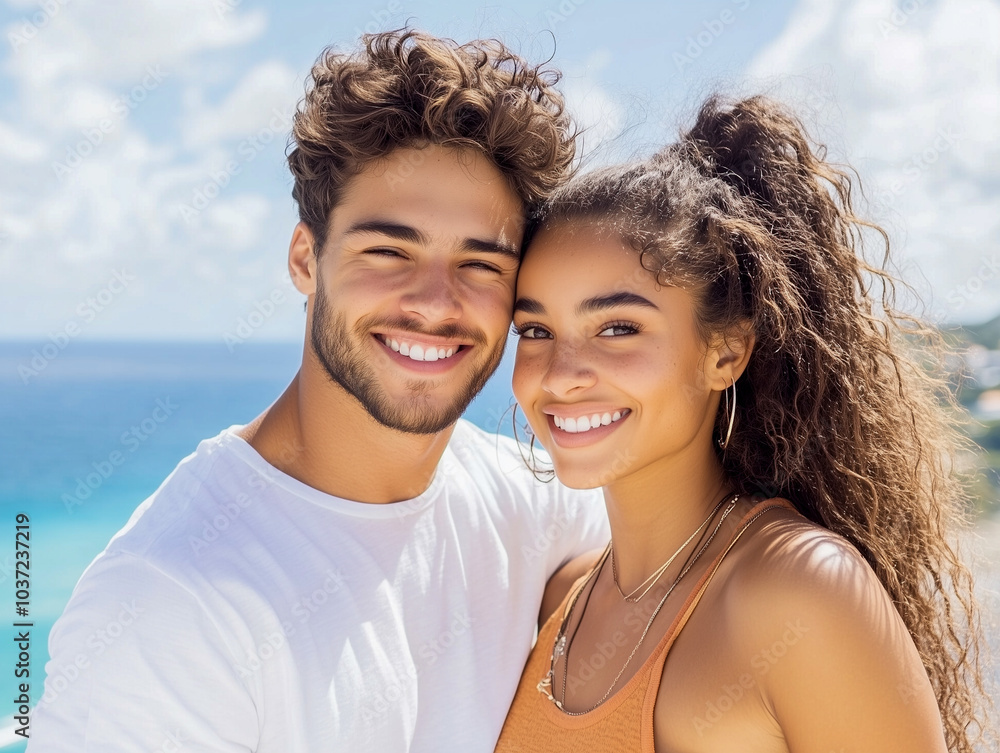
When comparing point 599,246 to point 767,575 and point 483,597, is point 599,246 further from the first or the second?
point 483,597

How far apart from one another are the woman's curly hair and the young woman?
10.3 inches

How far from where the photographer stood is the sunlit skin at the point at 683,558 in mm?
1812

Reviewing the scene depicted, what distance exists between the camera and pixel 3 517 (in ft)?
50.2

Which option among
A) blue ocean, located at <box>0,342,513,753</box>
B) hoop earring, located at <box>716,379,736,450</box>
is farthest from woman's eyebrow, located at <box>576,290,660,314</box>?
blue ocean, located at <box>0,342,513,753</box>

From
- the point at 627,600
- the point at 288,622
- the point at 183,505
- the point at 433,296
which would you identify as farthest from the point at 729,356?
the point at 183,505

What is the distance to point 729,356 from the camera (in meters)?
2.31

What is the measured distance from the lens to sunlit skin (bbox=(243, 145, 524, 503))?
2.56 m

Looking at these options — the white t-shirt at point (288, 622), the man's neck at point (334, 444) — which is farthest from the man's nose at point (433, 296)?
the white t-shirt at point (288, 622)

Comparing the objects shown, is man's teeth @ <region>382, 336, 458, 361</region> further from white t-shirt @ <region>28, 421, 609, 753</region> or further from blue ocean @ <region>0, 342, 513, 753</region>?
blue ocean @ <region>0, 342, 513, 753</region>

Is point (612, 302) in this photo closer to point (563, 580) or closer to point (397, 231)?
point (397, 231)

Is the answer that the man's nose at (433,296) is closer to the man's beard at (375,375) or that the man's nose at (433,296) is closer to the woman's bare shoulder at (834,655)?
the man's beard at (375,375)

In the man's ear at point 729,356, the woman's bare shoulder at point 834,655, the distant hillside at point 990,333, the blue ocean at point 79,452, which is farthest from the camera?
the distant hillside at point 990,333

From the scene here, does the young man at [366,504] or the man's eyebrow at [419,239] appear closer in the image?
the young man at [366,504]

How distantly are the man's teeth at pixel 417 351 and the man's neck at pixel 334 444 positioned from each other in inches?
8.1
